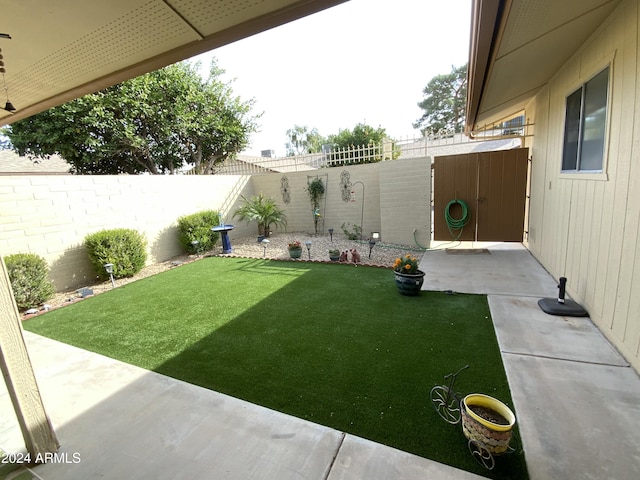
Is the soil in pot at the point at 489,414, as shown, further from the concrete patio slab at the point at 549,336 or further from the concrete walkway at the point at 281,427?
the concrete patio slab at the point at 549,336

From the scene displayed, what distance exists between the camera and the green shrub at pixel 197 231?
676cm

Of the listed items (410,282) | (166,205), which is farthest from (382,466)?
(166,205)

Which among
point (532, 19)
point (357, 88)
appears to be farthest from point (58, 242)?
point (357, 88)

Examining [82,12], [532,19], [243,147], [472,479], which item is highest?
[243,147]

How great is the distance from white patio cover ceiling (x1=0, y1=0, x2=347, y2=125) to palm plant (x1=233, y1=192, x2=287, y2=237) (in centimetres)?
568

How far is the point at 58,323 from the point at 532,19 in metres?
5.79

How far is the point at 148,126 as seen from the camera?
10930mm

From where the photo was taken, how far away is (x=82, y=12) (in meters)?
1.49

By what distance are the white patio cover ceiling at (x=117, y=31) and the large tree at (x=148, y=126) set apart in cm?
766

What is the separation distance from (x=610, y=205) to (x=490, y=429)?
2.43m

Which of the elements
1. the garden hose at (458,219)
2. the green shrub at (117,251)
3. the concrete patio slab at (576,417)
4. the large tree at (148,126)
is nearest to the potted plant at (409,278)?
the concrete patio slab at (576,417)

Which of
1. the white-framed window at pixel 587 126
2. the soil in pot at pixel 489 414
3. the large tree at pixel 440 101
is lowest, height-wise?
the soil in pot at pixel 489 414

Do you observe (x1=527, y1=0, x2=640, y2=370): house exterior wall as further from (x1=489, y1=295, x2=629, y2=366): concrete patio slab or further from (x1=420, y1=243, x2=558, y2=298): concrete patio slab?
(x1=420, y1=243, x2=558, y2=298): concrete patio slab

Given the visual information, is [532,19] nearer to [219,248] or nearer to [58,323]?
[58,323]
